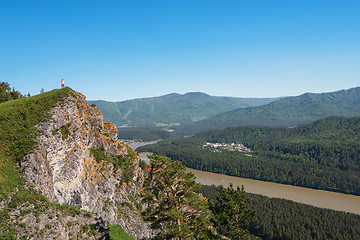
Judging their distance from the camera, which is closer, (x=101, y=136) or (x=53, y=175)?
(x=53, y=175)

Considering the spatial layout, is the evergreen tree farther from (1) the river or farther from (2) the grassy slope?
(1) the river

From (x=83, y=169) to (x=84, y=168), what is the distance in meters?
A: 0.27

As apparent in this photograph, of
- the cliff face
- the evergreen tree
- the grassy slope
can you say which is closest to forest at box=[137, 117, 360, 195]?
the cliff face

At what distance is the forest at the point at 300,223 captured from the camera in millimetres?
59500

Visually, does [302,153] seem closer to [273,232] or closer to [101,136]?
[273,232]

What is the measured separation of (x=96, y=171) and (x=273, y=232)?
58510 mm

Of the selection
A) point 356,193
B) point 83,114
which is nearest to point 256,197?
point 356,193

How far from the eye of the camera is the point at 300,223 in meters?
65.3

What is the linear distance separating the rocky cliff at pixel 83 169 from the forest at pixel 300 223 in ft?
126

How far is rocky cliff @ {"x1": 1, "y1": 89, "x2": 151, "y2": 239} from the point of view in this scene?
22.2 metres

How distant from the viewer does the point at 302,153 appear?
16162 centimetres

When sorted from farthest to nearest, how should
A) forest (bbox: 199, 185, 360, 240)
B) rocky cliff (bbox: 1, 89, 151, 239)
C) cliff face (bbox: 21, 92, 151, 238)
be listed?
forest (bbox: 199, 185, 360, 240), cliff face (bbox: 21, 92, 151, 238), rocky cliff (bbox: 1, 89, 151, 239)

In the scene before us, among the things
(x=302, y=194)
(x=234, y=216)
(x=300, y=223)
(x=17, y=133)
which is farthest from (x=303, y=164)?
(x=17, y=133)

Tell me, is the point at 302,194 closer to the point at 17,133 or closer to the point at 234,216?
the point at 234,216
